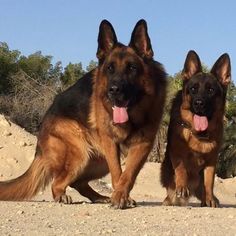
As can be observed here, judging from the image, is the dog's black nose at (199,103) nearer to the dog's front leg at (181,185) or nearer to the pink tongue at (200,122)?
the pink tongue at (200,122)

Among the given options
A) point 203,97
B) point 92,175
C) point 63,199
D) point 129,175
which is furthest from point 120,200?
point 203,97

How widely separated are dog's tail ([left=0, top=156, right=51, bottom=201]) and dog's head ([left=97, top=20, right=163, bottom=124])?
1.59 m

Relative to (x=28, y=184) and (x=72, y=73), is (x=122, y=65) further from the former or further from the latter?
(x=72, y=73)

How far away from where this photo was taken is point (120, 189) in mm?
8180

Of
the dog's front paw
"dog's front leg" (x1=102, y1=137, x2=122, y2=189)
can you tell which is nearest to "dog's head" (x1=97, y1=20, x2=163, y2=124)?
"dog's front leg" (x1=102, y1=137, x2=122, y2=189)

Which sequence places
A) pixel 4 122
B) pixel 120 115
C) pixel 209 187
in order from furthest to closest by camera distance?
1. pixel 4 122
2. pixel 209 187
3. pixel 120 115

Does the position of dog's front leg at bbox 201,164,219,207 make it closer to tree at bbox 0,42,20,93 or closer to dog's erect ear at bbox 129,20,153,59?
dog's erect ear at bbox 129,20,153,59

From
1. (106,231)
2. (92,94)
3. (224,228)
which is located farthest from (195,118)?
(106,231)

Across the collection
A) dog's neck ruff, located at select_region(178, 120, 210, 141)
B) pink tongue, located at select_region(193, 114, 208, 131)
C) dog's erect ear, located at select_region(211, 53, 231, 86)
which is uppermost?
dog's erect ear, located at select_region(211, 53, 231, 86)

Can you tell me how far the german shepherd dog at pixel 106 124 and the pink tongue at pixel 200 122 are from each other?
2.83 ft

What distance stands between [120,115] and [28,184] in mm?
2056

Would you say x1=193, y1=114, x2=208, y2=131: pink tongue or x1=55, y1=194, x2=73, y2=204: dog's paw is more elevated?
x1=193, y1=114, x2=208, y2=131: pink tongue

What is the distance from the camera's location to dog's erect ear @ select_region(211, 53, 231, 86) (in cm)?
984

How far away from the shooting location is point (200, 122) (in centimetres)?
943
